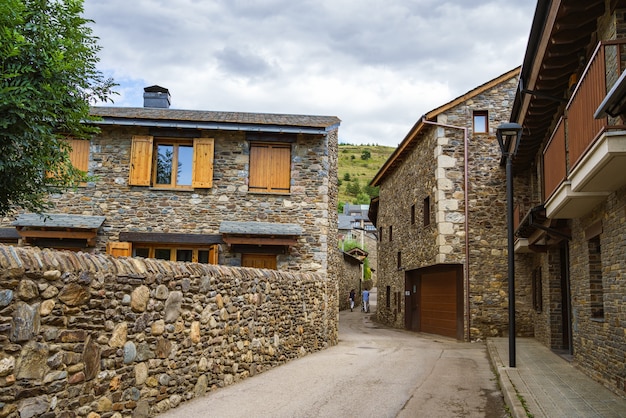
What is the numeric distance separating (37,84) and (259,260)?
25.6 feet

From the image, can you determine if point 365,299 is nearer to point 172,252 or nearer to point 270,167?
point 270,167

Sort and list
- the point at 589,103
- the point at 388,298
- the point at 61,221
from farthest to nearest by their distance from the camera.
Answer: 1. the point at 388,298
2. the point at 61,221
3. the point at 589,103

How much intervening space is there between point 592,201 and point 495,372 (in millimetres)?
3926

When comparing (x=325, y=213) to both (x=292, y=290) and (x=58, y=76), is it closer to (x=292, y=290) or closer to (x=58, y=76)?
(x=292, y=290)

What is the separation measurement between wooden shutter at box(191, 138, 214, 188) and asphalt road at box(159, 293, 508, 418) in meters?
5.45

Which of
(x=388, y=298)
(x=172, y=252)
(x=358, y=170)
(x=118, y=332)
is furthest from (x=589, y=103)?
(x=358, y=170)

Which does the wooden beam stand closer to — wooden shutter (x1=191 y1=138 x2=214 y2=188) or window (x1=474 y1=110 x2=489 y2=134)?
wooden shutter (x1=191 y1=138 x2=214 y2=188)

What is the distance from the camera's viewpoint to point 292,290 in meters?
12.5

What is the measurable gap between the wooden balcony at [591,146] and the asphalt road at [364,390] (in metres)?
3.12

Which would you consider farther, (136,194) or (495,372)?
(136,194)

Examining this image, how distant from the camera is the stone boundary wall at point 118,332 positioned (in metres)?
4.56

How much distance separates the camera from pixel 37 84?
9391 mm

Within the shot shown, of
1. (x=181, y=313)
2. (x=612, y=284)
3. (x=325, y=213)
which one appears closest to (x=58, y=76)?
(x=181, y=313)

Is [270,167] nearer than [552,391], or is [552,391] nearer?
[552,391]
